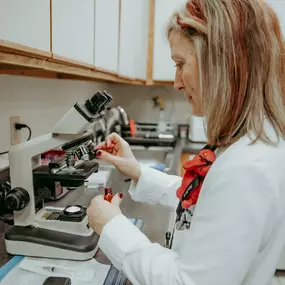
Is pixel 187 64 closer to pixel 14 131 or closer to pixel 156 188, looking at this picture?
pixel 156 188

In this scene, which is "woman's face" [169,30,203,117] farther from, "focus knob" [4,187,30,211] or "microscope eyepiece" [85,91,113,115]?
"focus knob" [4,187,30,211]

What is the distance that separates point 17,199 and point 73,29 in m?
0.64

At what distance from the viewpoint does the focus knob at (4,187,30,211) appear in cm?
94

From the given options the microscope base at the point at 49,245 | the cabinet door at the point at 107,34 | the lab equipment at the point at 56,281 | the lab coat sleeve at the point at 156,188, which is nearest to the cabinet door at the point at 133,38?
the cabinet door at the point at 107,34

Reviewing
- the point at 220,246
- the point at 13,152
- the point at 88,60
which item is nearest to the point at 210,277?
the point at 220,246

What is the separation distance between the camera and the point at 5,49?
792 millimetres

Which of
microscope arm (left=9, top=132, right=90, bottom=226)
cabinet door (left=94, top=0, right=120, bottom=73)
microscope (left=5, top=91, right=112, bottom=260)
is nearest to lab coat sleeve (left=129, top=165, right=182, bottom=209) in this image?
microscope (left=5, top=91, right=112, bottom=260)

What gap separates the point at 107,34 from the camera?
1821mm

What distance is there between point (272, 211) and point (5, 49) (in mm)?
660

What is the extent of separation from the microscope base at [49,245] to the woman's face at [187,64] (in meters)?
0.47

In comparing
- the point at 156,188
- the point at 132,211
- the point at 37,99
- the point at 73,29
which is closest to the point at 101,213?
the point at 156,188

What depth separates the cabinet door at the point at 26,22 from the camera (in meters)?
0.80

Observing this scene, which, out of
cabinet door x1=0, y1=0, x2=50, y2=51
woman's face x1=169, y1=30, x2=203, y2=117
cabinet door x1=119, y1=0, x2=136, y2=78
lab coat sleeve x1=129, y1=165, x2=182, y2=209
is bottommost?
lab coat sleeve x1=129, y1=165, x2=182, y2=209

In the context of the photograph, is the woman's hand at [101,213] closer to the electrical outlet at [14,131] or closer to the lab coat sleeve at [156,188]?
the lab coat sleeve at [156,188]
